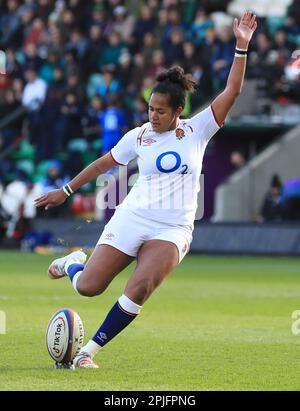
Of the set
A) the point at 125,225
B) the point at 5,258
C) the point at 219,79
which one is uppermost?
the point at 219,79

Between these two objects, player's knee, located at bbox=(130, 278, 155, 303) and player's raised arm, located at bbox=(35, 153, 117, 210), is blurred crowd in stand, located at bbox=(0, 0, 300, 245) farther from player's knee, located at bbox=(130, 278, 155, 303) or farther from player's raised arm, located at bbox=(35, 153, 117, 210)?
player's knee, located at bbox=(130, 278, 155, 303)

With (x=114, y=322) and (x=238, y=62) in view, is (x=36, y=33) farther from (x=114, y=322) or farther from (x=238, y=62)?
(x=114, y=322)

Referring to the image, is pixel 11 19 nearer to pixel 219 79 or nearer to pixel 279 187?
pixel 219 79

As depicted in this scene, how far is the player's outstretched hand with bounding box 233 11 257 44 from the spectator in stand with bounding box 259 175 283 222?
1574cm

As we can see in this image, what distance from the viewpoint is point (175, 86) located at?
962cm

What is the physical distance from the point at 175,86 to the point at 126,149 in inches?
27.0

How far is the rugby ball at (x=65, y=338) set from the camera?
9.51 m

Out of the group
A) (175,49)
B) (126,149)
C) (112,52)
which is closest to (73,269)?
(126,149)

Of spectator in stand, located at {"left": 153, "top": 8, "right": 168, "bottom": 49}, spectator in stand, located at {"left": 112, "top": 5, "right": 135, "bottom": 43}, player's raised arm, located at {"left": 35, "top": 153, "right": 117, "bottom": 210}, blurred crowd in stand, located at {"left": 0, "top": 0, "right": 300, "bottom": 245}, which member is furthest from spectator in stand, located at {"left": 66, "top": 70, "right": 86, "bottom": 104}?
player's raised arm, located at {"left": 35, "top": 153, "right": 117, "bottom": 210}

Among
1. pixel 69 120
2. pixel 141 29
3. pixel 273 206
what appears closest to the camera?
pixel 273 206

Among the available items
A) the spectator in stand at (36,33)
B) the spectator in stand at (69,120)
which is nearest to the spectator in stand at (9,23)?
the spectator in stand at (36,33)
